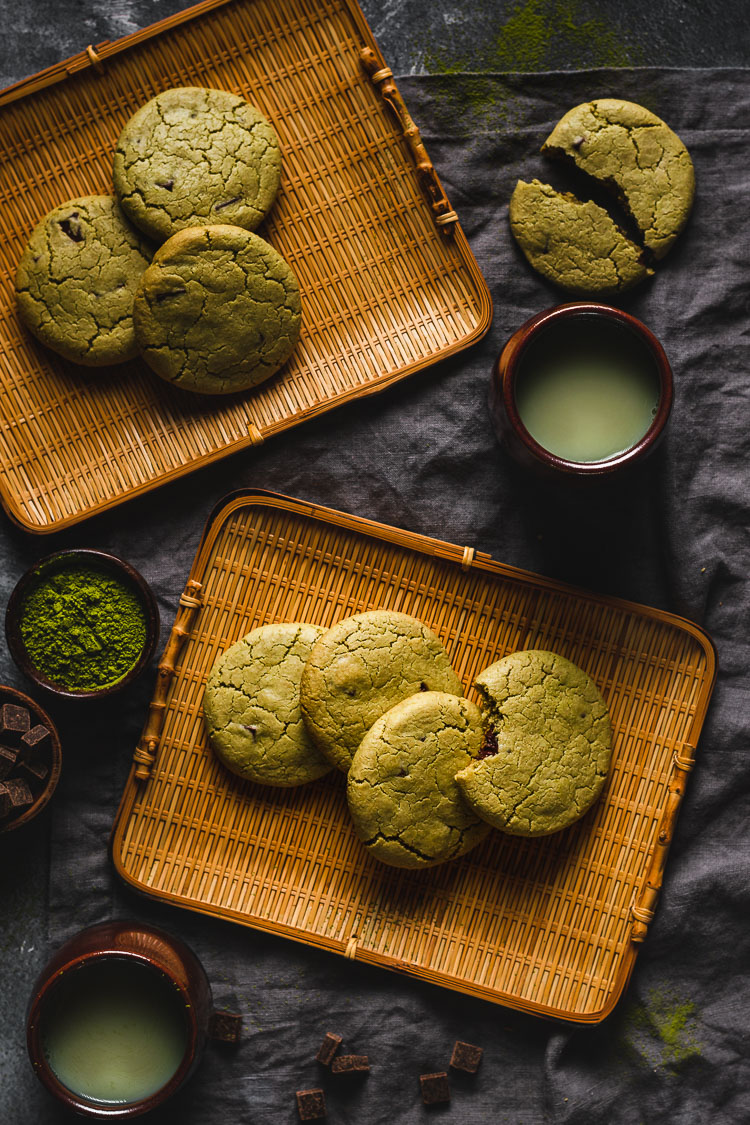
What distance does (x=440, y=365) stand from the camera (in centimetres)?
179

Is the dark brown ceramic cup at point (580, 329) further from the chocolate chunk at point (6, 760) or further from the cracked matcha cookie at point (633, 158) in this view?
the chocolate chunk at point (6, 760)

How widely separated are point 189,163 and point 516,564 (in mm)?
980

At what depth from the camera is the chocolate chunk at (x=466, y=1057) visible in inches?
68.4

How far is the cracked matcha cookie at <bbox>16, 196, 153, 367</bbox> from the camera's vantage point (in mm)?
1649

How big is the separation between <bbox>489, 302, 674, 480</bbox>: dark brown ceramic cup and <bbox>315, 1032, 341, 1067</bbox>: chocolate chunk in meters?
1.15

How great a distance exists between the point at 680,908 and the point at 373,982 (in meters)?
0.62

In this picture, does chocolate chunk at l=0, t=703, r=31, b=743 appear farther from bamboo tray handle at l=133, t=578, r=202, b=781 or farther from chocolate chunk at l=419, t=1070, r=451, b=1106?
chocolate chunk at l=419, t=1070, r=451, b=1106

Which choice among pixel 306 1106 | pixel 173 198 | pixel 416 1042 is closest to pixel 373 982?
pixel 416 1042

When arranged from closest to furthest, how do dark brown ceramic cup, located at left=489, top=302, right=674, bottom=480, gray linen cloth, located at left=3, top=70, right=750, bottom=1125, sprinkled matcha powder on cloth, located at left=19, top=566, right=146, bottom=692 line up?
dark brown ceramic cup, located at left=489, top=302, right=674, bottom=480 → sprinkled matcha powder on cloth, located at left=19, top=566, right=146, bottom=692 → gray linen cloth, located at left=3, top=70, right=750, bottom=1125

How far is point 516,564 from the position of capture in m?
1.80

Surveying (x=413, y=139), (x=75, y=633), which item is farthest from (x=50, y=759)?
(x=413, y=139)

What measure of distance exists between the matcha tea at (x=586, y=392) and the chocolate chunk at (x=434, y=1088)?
122 cm

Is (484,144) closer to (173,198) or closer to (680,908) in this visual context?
(173,198)

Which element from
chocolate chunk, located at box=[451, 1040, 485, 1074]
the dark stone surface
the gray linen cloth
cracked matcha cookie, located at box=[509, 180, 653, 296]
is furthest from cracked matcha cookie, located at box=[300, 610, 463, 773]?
the dark stone surface
